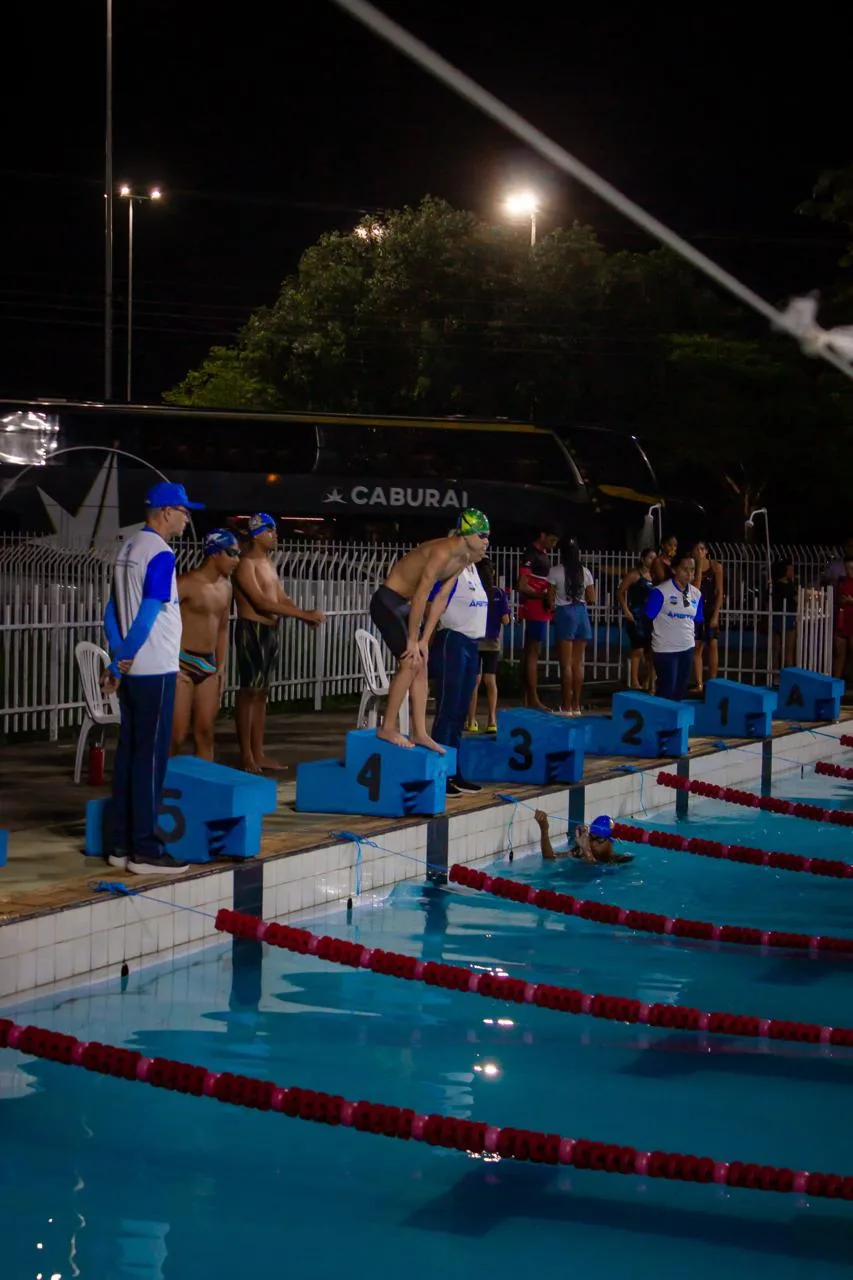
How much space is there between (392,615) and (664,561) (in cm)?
824

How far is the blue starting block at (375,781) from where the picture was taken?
10133 millimetres

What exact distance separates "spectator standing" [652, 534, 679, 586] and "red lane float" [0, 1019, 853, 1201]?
12362mm

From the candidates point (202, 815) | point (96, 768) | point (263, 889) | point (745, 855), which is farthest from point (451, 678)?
point (202, 815)

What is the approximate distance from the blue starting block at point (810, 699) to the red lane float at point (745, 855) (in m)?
7.73

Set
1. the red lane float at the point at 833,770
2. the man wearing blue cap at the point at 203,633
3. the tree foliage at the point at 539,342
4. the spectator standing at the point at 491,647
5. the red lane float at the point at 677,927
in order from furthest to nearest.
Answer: the tree foliage at the point at 539,342 → the spectator standing at the point at 491,647 → the red lane float at the point at 833,770 → the man wearing blue cap at the point at 203,633 → the red lane float at the point at 677,927

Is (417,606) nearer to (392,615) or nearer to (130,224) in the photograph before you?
(392,615)

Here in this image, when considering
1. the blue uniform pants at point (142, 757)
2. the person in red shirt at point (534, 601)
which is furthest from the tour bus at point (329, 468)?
the blue uniform pants at point (142, 757)

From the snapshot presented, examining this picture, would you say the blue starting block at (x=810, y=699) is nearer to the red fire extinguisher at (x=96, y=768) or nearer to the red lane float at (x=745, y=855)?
the red lane float at (x=745, y=855)

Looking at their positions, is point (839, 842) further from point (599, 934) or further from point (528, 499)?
point (528, 499)

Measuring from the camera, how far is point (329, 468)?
106ft

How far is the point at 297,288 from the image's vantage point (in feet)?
172

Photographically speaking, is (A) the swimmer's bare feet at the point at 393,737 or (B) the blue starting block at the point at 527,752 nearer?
(A) the swimmer's bare feet at the point at 393,737

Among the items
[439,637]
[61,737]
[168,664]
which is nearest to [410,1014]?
[168,664]

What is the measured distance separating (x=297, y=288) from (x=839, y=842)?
41904mm
